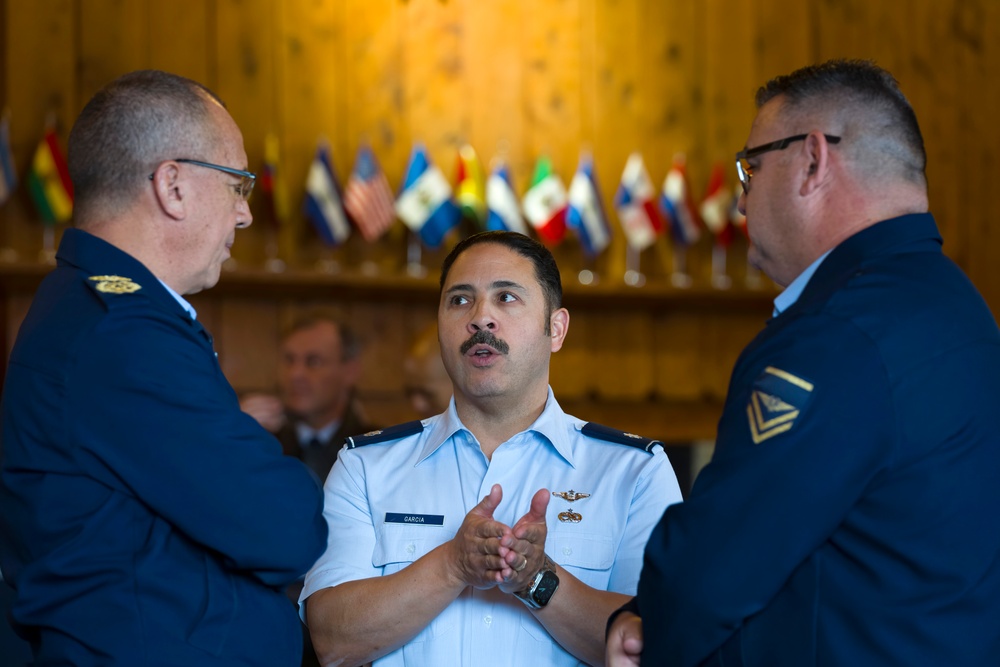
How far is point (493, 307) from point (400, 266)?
4027mm

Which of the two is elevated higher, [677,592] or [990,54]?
[990,54]

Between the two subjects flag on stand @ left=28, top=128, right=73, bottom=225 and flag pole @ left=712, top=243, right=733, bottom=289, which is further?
flag pole @ left=712, top=243, right=733, bottom=289

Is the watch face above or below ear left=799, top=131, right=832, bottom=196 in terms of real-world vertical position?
A: below

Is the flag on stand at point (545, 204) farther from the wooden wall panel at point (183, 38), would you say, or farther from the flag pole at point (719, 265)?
the wooden wall panel at point (183, 38)

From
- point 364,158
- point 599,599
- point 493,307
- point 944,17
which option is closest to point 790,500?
point 599,599

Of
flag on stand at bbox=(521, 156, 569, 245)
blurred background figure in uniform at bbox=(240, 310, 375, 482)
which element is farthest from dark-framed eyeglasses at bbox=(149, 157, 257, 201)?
flag on stand at bbox=(521, 156, 569, 245)

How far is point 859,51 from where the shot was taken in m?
7.18

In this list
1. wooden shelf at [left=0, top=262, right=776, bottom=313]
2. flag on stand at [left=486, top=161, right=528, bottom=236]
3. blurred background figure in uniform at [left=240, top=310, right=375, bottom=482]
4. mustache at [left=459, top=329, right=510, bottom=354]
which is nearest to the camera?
mustache at [left=459, top=329, right=510, bottom=354]

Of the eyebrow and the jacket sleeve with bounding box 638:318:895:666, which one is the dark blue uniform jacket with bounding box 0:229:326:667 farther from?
the eyebrow

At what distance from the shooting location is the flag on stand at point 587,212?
6.45m

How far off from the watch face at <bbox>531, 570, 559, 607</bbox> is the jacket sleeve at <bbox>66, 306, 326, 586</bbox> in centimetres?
48

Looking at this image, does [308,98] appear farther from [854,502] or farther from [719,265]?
[854,502]

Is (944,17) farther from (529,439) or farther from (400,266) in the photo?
(529,439)

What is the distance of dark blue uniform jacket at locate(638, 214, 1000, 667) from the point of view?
1.51 meters
